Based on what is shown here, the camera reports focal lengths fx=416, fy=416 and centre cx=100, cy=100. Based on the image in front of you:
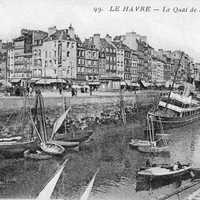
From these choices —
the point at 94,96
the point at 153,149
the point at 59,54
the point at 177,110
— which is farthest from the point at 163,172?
the point at 177,110

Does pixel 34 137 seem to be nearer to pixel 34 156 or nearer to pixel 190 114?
pixel 34 156

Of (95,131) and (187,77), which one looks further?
(187,77)

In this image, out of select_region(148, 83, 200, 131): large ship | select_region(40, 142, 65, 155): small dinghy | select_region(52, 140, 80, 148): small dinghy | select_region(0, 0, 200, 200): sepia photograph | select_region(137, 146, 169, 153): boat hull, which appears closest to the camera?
select_region(0, 0, 200, 200): sepia photograph

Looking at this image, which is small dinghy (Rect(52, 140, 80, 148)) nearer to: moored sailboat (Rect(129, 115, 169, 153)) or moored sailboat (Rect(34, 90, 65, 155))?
moored sailboat (Rect(34, 90, 65, 155))

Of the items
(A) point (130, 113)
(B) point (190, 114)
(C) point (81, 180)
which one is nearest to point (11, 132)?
(C) point (81, 180)

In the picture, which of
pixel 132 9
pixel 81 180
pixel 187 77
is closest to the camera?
pixel 132 9

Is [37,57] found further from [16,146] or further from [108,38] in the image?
[16,146]

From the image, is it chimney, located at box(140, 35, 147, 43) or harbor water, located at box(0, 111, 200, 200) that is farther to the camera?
chimney, located at box(140, 35, 147, 43)

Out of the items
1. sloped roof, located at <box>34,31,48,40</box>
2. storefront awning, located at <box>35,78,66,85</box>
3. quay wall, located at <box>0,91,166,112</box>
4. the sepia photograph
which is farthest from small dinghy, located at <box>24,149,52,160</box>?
sloped roof, located at <box>34,31,48,40</box>

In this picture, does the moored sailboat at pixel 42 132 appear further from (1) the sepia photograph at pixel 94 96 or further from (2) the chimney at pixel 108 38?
(2) the chimney at pixel 108 38
